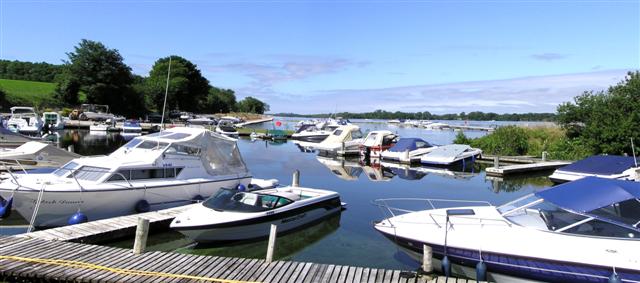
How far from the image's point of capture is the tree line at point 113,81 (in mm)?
83000

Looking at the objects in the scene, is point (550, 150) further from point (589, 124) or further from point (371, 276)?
point (371, 276)

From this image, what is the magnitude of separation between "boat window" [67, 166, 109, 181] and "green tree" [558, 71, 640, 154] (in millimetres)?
31471

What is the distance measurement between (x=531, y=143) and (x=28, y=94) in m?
83.6

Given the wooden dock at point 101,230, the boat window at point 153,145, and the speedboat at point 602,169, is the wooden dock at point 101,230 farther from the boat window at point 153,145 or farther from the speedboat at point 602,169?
the speedboat at point 602,169

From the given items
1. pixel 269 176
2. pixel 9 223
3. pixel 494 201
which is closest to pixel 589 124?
pixel 494 201

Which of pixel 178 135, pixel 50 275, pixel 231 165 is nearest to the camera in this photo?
pixel 50 275

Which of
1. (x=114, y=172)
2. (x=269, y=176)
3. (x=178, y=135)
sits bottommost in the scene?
(x=269, y=176)

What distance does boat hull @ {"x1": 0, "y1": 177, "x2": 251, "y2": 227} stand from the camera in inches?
542

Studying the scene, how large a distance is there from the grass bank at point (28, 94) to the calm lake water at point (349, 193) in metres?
42.2

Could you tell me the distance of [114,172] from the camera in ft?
49.6

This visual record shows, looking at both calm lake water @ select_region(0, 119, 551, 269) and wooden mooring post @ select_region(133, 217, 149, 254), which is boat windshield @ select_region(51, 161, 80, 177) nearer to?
calm lake water @ select_region(0, 119, 551, 269)

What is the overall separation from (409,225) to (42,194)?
10492mm

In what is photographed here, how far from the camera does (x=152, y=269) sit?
31.1 ft

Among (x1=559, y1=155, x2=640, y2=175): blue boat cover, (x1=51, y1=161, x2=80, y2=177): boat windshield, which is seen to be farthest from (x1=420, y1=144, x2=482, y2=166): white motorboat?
(x1=51, y1=161, x2=80, y2=177): boat windshield
